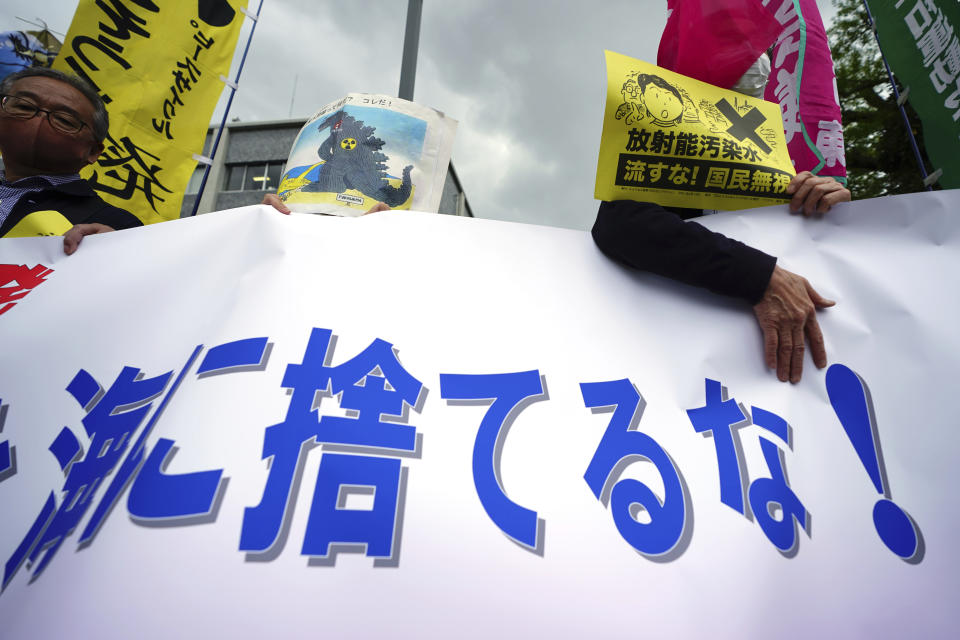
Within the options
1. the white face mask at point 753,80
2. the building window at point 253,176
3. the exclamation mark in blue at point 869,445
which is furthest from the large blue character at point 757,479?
the building window at point 253,176

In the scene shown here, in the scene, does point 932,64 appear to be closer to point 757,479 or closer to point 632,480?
point 757,479

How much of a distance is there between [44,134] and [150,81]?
932mm

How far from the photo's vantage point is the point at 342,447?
83 cm

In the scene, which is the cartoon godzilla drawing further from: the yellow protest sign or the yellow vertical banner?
the yellow vertical banner

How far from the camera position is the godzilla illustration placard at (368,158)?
1700 millimetres

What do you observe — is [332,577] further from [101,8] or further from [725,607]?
[101,8]

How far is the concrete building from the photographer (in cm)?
1856

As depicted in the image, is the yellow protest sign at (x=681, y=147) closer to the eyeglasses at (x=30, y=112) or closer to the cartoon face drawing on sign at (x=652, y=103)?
the cartoon face drawing on sign at (x=652, y=103)

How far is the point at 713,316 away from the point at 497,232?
0.57 metres

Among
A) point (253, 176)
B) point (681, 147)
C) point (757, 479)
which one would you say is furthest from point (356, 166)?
point (253, 176)

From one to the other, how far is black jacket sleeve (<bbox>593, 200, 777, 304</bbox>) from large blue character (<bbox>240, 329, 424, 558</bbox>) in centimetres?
62

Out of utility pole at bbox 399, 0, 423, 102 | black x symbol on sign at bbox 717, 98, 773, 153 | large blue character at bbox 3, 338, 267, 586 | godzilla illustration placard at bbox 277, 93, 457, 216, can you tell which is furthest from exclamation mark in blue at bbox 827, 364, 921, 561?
utility pole at bbox 399, 0, 423, 102

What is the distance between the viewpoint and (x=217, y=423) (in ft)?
2.77

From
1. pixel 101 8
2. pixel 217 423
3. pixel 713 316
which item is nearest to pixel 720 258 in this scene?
pixel 713 316
